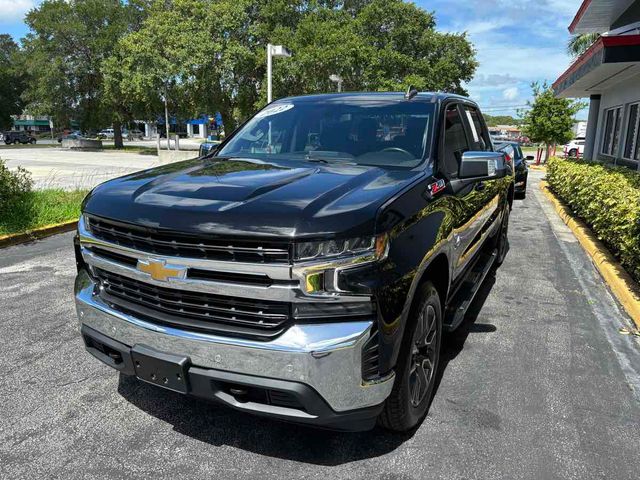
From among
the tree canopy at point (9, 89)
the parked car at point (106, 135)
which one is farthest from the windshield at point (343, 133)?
the parked car at point (106, 135)

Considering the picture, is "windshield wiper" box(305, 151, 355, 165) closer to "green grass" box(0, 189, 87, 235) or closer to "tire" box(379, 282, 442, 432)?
"tire" box(379, 282, 442, 432)

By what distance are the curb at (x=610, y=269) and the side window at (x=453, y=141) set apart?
2575 mm

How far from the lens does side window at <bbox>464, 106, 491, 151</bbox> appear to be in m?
4.76

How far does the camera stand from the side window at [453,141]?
360 centimetres

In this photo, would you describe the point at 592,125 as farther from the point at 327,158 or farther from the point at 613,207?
the point at 327,158

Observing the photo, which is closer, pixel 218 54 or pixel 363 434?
pixel 363 434

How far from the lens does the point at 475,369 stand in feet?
12.8

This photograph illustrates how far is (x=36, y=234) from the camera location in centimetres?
784

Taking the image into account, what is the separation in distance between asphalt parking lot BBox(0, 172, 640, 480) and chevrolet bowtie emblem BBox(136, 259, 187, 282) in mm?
1042

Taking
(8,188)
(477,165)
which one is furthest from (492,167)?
(8,188)

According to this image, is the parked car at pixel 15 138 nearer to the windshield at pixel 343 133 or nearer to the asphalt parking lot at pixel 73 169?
the asphalt parking lot at pixel 73 169

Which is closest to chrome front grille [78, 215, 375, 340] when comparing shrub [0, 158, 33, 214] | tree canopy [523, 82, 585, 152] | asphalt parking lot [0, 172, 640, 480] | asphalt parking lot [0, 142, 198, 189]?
asphalt parking lot [0, 172, 640, 480]

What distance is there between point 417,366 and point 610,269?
4.79m

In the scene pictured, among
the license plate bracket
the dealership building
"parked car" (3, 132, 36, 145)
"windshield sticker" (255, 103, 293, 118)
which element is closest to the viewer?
the license plate bracket
